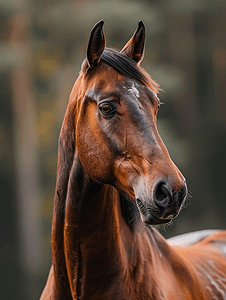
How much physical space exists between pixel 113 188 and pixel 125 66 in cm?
62

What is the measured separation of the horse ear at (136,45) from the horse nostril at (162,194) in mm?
791

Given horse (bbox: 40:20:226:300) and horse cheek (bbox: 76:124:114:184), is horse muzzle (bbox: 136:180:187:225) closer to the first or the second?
horse (bbox: 40:20:226:300)

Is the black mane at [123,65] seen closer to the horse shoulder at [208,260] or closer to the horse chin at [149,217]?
the horse chin at [149,217]

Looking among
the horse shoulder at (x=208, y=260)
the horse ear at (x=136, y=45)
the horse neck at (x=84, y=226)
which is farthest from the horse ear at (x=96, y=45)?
the horse shoulder at (x=208, y=260)

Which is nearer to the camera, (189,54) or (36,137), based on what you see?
(36,137)

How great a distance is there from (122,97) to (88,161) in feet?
→ 1.11

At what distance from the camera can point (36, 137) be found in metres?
8.06

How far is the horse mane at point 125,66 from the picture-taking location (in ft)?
5.94

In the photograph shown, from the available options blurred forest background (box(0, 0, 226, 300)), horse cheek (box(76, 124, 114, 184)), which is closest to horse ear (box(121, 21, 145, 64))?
horse cheek (box(76, 124, 114, 184))

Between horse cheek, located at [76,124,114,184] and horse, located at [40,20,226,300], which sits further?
horse cheek, located at [76,124,114,184]

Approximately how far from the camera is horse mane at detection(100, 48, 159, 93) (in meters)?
1.81

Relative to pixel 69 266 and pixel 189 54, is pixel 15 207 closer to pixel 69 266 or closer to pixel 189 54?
pixel 189 54

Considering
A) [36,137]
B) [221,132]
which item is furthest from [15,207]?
[221,132]

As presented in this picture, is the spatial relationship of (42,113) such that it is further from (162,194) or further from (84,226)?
(162,194)
